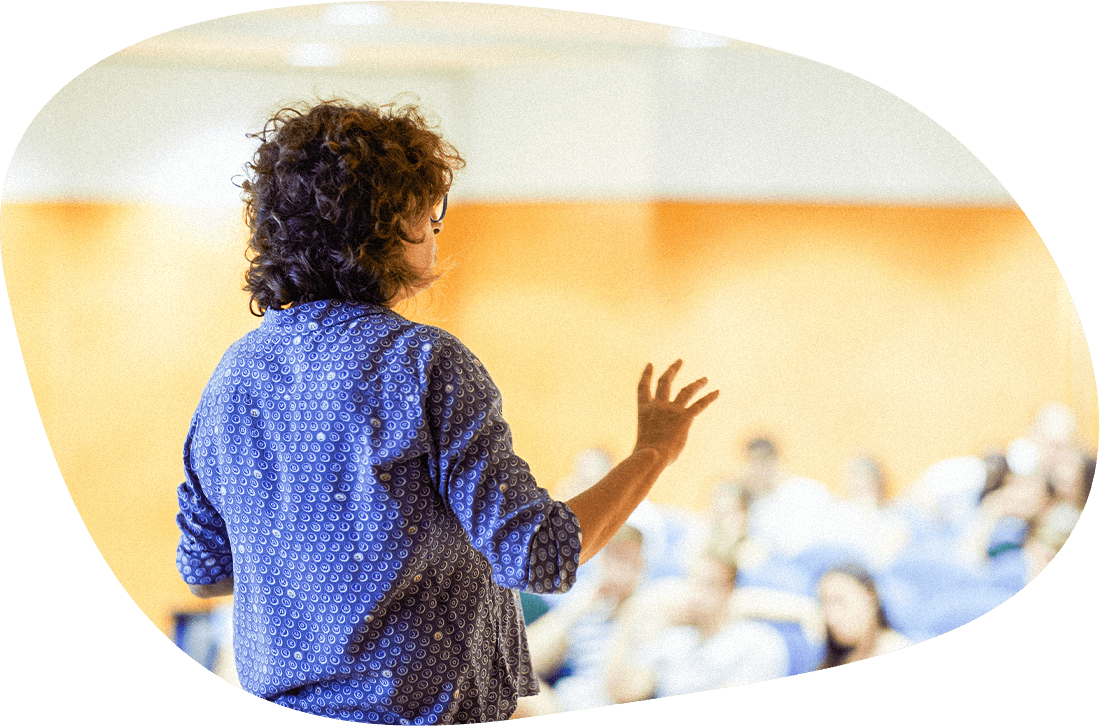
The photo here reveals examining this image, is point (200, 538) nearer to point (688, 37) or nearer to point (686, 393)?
point (686, 393)

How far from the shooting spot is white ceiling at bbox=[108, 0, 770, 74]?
1642 millimetres

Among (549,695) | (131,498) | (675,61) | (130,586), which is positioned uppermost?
(675,61)

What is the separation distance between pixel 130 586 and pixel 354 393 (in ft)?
5.45

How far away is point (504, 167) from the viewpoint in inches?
96.0

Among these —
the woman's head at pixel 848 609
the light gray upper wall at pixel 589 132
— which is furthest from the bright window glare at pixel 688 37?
the woman's head at pixel 848 609

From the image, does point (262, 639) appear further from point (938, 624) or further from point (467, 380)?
point (938, 624)

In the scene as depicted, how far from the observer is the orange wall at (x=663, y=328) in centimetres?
220

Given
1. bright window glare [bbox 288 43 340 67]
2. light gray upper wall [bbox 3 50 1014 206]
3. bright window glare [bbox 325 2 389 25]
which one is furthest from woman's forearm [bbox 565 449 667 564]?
bright window glare [bbox 288 43 340 67]

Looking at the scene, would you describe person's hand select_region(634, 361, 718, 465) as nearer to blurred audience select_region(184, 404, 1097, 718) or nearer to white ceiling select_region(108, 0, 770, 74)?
white ceiling select_region(108, 0, 770, 74)

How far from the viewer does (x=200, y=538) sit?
101 cm

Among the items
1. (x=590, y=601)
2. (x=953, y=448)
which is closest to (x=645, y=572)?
(x=590, y=601)

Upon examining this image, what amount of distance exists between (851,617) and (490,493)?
2.05m

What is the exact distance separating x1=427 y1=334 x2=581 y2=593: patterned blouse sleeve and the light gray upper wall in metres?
1.39

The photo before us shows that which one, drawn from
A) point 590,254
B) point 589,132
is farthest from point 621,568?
point 589,132
